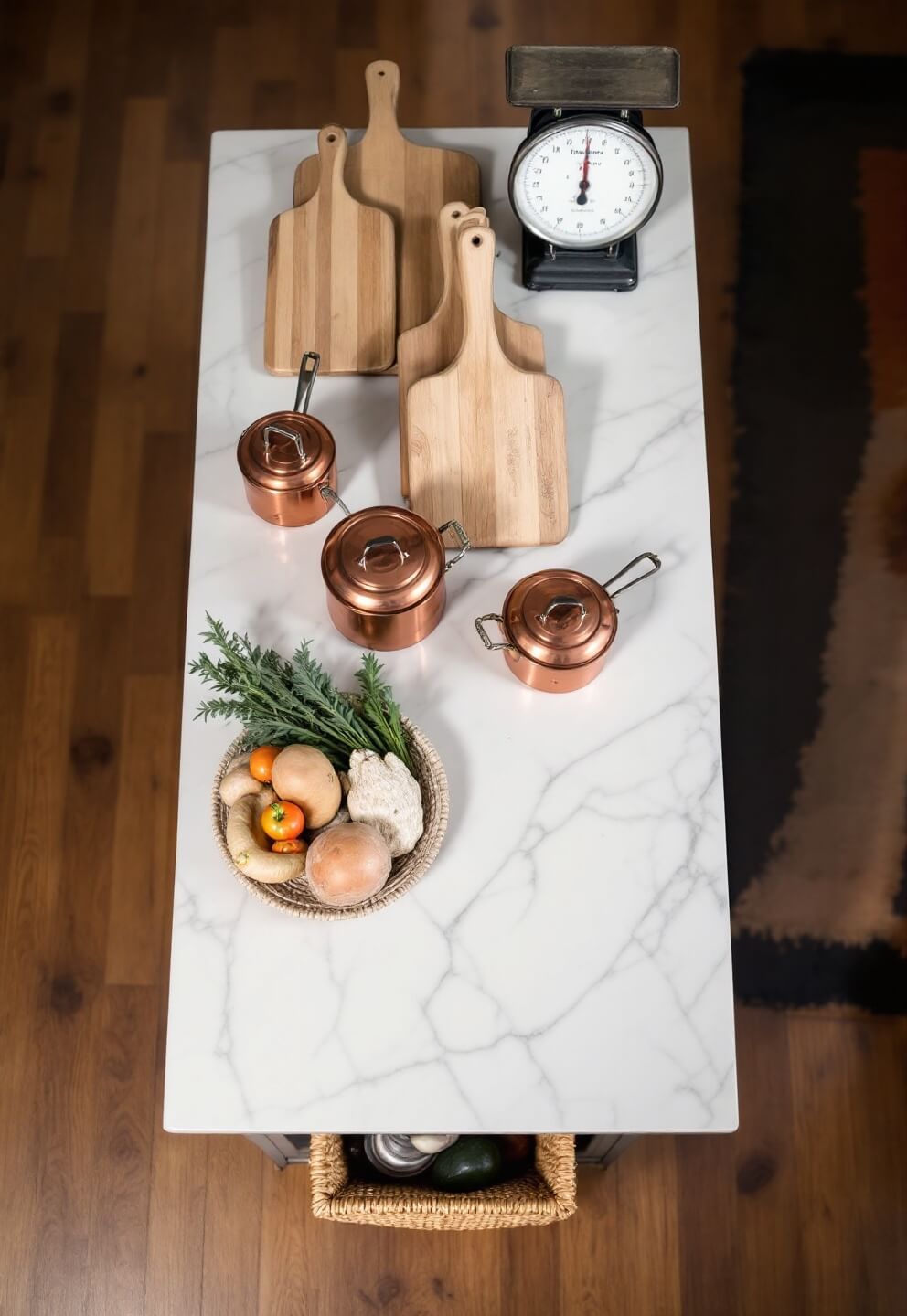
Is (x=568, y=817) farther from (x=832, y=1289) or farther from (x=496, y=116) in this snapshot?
(x=496, y=116)

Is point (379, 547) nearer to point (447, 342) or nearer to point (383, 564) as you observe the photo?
point (383, 564)

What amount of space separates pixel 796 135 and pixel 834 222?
25 cm

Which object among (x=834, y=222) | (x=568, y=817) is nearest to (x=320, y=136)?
(x=568, y=817)

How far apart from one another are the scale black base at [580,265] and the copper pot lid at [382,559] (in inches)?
18.0

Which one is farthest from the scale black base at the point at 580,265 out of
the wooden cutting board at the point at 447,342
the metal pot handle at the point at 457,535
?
the metal pot handle at the point at 457,535

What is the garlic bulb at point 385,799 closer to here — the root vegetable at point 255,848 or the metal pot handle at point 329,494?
the root vegetable at point 255,848

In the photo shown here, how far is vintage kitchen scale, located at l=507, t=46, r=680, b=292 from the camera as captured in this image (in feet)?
4.13

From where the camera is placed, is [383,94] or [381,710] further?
[383,94]

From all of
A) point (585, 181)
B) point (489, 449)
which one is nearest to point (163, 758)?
point (489, 449)

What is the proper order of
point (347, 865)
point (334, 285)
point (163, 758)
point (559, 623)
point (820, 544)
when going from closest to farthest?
point (347, 865), point (559, 623), point (334, 285), point (163, 758), point (820, 544)

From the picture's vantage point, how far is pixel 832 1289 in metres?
1.88

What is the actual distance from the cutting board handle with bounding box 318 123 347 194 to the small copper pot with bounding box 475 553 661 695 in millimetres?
640

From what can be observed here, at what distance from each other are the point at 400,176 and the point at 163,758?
1.21m

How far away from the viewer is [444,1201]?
56.2 inches
